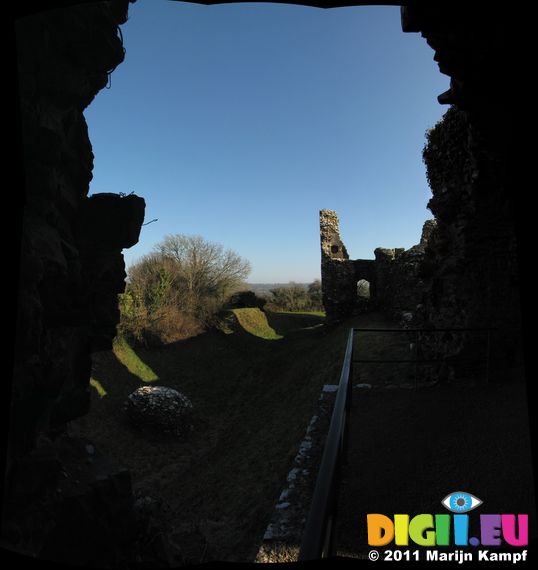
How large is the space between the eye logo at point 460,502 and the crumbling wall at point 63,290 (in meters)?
5.02

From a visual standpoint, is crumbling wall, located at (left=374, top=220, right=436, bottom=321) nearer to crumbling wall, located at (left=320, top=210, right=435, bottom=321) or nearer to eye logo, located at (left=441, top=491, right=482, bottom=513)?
crumbling wall, located at (left=320, top=210, right=435, bottom=321)

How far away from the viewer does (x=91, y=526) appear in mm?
5605

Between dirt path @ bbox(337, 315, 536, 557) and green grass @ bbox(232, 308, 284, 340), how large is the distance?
16504mm

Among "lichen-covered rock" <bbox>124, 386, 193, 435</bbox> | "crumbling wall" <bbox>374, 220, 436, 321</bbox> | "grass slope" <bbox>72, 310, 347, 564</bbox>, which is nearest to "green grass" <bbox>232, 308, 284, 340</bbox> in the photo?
"grass slope" <bbox>72, 310, 347, 564</bbox>

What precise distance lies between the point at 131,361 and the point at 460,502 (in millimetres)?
15388

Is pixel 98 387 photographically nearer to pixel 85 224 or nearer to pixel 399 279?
pixel 85 224

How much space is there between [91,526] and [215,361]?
11958mm

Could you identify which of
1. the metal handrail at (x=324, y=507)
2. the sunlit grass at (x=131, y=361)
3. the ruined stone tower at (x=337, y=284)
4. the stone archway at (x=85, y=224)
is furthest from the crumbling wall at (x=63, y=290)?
the ruined stone tower at (x=337, y=284)

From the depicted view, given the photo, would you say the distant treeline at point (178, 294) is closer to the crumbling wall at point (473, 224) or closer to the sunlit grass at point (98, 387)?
the sunlit grass at point (98, 387)

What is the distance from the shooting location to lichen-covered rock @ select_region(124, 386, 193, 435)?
36.8 ft

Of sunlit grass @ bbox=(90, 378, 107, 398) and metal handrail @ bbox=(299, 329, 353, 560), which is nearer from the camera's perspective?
metal handrail @ bbox=(299, 329, 353, 560)

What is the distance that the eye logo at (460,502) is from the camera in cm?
262

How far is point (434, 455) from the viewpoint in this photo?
3.43 m

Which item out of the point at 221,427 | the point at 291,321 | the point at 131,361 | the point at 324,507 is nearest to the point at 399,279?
the point at 221,427
